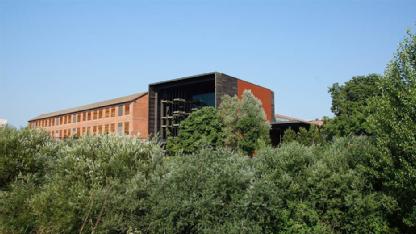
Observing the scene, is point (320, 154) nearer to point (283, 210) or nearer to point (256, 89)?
point (283, 210)

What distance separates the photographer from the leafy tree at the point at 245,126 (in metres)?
50.8

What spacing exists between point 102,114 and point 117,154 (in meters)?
74.7

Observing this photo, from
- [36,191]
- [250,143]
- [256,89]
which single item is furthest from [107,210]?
[256,89]

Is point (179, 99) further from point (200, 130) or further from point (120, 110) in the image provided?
point (200, 130)

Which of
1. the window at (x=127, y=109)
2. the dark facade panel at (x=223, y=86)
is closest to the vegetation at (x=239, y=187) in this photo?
the dark facade panel at (x=223, y=86)

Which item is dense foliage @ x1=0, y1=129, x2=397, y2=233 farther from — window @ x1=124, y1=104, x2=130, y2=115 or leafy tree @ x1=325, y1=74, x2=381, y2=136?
window @ x1=124, y1=104, x2=130, y2=115

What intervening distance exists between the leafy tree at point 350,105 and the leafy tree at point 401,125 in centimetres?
3157

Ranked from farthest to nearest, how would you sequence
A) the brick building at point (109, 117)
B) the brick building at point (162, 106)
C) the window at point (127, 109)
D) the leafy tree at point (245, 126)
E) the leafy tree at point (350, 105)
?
the window at point (127, 109), the brick building at point (109, 117), the brick building at point (162, 106), the leafy tree at point (245, 126), the leafy tree at point (350, 105)

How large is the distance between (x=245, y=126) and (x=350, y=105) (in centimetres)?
1444

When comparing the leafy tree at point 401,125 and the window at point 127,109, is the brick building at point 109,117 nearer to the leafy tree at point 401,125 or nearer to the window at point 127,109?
the window at point 127,109

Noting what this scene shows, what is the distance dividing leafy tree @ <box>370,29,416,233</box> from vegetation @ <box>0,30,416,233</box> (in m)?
0.04

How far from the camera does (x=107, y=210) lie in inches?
497

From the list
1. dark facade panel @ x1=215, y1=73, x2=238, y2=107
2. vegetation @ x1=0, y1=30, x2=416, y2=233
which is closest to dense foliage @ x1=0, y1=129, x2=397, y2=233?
vegetation @ x1=0, y1=30, x2=416, y2=233

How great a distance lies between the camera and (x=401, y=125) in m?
12.7
